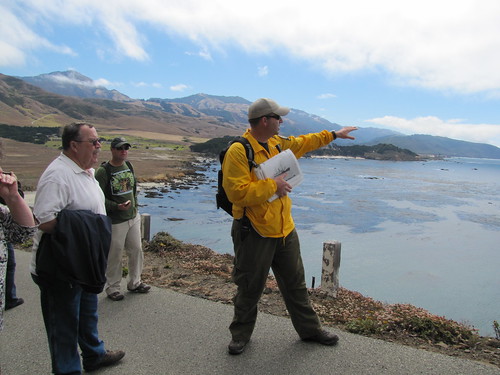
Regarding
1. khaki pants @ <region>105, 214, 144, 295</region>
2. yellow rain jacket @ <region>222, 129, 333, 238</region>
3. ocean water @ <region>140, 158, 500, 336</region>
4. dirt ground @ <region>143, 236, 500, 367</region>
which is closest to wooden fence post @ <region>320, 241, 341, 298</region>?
dirt ground @ <region>143, 236, 500, 367</region>

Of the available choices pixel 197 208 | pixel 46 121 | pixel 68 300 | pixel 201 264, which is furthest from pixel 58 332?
pixel 46 121

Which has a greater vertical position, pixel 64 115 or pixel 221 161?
pixel 64 115

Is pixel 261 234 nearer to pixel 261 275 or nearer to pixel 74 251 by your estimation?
pixel 261 275

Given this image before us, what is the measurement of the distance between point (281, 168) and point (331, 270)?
2546mm

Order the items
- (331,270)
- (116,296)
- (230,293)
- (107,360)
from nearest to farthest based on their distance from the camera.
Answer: (107,360) < (116,296) < (230,293) < (331,270)

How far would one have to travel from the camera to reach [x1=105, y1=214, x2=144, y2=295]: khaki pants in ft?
15.2

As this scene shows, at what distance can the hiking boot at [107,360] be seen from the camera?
3.12 meters

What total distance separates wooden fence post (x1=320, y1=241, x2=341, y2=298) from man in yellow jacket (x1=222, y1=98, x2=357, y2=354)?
1.73 meters

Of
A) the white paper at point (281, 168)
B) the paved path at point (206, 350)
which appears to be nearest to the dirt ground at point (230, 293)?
the paved path at point (206, 350)

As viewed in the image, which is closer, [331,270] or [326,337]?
[326,337]

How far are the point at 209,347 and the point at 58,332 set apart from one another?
1376 mm

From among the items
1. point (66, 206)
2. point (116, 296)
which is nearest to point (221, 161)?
point (66, 206)

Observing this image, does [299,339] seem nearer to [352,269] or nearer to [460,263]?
[352,269]

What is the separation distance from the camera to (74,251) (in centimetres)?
257
